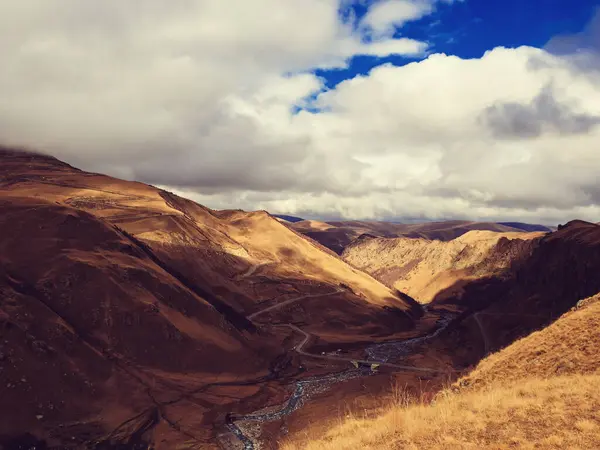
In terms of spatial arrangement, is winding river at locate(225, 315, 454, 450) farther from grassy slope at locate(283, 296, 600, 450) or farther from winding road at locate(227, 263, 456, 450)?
grassy slope at locate(283, 296, 600, 450)

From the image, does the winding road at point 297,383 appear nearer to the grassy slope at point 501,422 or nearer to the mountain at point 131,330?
the mountain at point 131,330

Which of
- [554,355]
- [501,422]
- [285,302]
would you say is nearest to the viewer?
[501,422]

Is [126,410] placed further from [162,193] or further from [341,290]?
[162,193]

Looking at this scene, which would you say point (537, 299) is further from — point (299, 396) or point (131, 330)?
point (131, 330)

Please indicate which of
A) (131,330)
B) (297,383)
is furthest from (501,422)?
(297,383)

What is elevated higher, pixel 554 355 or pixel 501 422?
pixel 501 422
